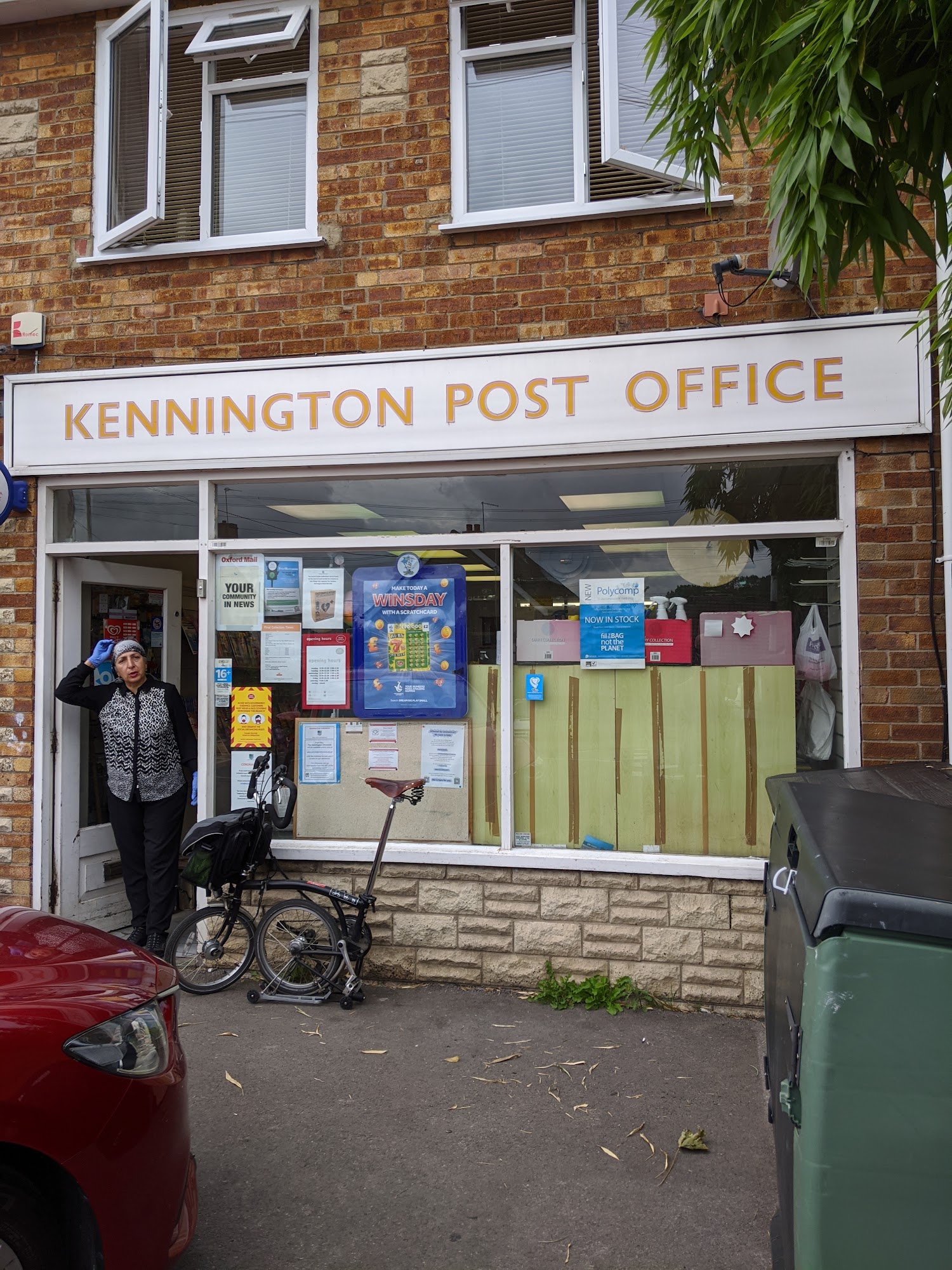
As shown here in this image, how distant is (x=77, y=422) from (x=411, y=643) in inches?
98.4

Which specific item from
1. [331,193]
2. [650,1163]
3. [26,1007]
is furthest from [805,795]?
[331,193]

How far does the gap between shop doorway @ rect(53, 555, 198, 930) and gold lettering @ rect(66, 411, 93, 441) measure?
0.81 m

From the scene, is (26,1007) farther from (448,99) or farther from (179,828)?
(448,99)

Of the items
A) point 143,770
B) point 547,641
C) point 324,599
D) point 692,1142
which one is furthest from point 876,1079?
point 143,770

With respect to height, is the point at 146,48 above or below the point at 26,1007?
above

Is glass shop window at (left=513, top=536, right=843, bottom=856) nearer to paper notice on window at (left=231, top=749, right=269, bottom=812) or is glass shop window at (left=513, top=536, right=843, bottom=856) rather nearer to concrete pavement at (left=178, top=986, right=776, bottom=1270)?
concrete pavement at (left=178, top=986, right=776, bottom=1270)

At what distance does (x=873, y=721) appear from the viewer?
4.84 metres

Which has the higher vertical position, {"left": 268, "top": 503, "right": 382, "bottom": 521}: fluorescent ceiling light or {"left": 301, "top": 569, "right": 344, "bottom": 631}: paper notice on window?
{"left": 268, "top": 503, "right": 382, "bottom": 521}: fluorescent ceiling light

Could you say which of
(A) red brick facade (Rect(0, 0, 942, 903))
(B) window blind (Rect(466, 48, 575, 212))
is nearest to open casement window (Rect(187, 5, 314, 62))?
(A) red brick facade (Rect(0, 0, 942, 903))

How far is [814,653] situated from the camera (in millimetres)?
5074

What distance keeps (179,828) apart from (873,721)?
4.11 m

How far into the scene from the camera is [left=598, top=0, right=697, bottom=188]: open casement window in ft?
16.3

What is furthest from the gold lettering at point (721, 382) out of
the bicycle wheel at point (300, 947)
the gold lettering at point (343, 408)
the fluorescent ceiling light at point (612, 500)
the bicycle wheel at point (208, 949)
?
the bicycle wheel at point (208, 949)

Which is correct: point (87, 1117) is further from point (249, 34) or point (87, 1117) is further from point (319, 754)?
point (249, 34)
